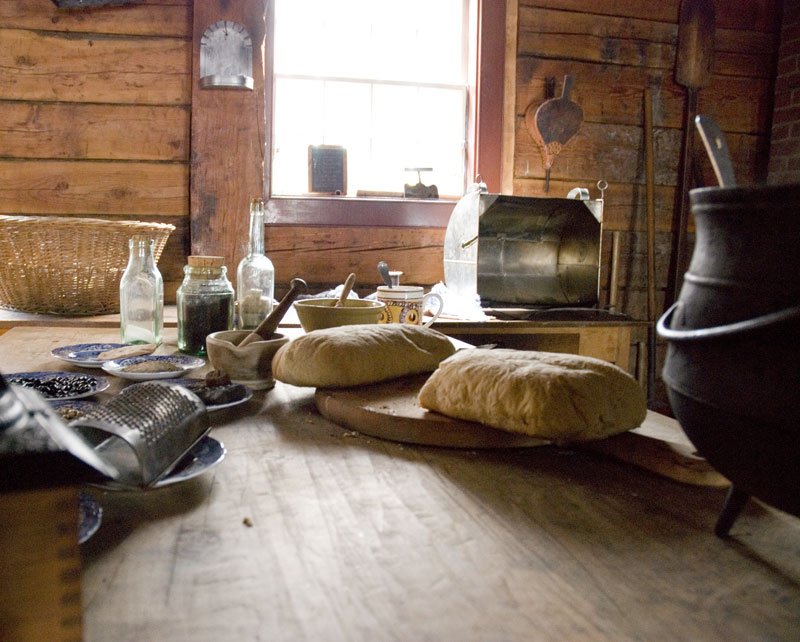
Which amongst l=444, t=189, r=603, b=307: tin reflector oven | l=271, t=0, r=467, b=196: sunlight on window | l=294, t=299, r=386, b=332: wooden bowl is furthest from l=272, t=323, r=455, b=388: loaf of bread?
l=271, t=0, r=467, b=196: sunlight on window

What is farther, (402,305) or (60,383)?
(402,305)

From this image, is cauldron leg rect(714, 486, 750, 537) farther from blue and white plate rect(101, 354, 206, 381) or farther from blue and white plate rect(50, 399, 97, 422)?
blue and white plate rect(101, 354, 206, 381)

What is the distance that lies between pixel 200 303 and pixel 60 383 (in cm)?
46

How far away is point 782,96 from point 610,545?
13.4ft

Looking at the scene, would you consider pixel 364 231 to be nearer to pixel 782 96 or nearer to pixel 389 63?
pixel 389 63

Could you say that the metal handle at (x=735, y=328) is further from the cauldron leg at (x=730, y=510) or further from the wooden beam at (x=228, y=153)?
the wooden beam at (x=228, y=153)

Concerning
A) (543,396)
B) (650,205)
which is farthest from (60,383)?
(650,205)

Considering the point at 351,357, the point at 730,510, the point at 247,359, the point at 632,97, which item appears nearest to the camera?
the point at 730,510

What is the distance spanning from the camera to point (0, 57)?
328cm

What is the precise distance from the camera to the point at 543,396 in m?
0.91

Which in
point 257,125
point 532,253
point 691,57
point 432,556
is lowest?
point 432,556

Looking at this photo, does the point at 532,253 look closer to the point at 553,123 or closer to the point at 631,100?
the point at 553,123

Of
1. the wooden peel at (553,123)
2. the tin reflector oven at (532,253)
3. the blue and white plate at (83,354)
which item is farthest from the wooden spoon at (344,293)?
the wooden peel at (553,123)

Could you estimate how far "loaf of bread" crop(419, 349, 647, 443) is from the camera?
909 millimetres
